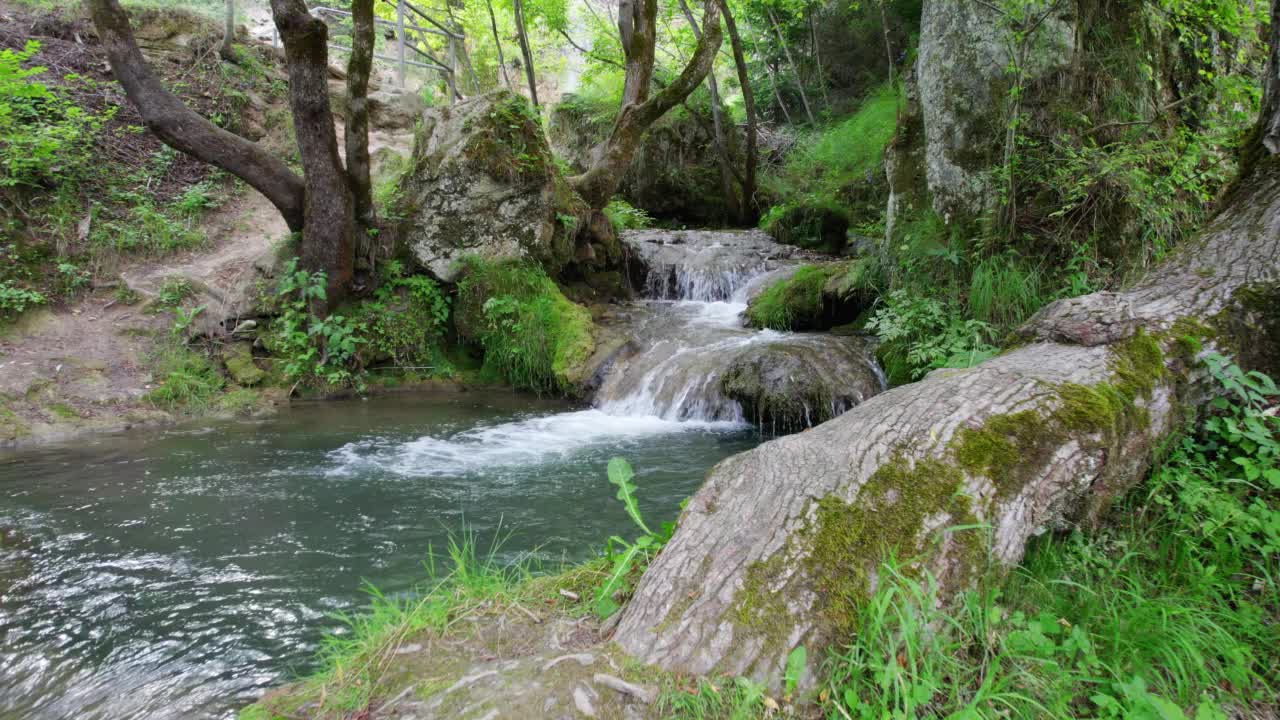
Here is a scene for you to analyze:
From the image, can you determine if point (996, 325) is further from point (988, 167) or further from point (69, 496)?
point (69, 496)

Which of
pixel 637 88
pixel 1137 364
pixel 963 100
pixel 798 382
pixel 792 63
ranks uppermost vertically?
pixel 792 63

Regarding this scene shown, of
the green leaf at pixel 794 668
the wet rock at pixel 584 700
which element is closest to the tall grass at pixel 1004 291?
the green leaf at pixel 794 668

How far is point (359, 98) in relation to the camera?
714 centimetres

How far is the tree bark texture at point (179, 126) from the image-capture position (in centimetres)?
650

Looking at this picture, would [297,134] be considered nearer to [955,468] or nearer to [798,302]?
[798,302]

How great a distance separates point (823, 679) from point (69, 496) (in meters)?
5.66

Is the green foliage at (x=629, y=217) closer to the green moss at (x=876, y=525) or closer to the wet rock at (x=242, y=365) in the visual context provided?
the wet rock at (x=242, y=365)

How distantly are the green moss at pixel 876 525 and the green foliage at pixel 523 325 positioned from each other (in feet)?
19.1

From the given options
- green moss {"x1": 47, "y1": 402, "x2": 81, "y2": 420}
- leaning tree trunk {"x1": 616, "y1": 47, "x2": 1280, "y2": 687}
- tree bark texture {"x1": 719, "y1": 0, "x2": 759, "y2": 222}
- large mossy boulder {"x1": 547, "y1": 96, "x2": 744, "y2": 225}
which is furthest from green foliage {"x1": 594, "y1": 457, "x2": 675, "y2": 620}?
large mossy boulder {"x1": 547, "y1": 96, "x2": 744, "y2": 225}

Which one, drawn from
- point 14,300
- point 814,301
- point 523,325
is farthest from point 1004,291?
point 14,300

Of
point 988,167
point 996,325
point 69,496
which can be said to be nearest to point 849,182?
point 988,167

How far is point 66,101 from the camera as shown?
909 centimetres

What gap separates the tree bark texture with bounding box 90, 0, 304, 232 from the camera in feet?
21.3

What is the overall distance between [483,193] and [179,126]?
11.3ft
